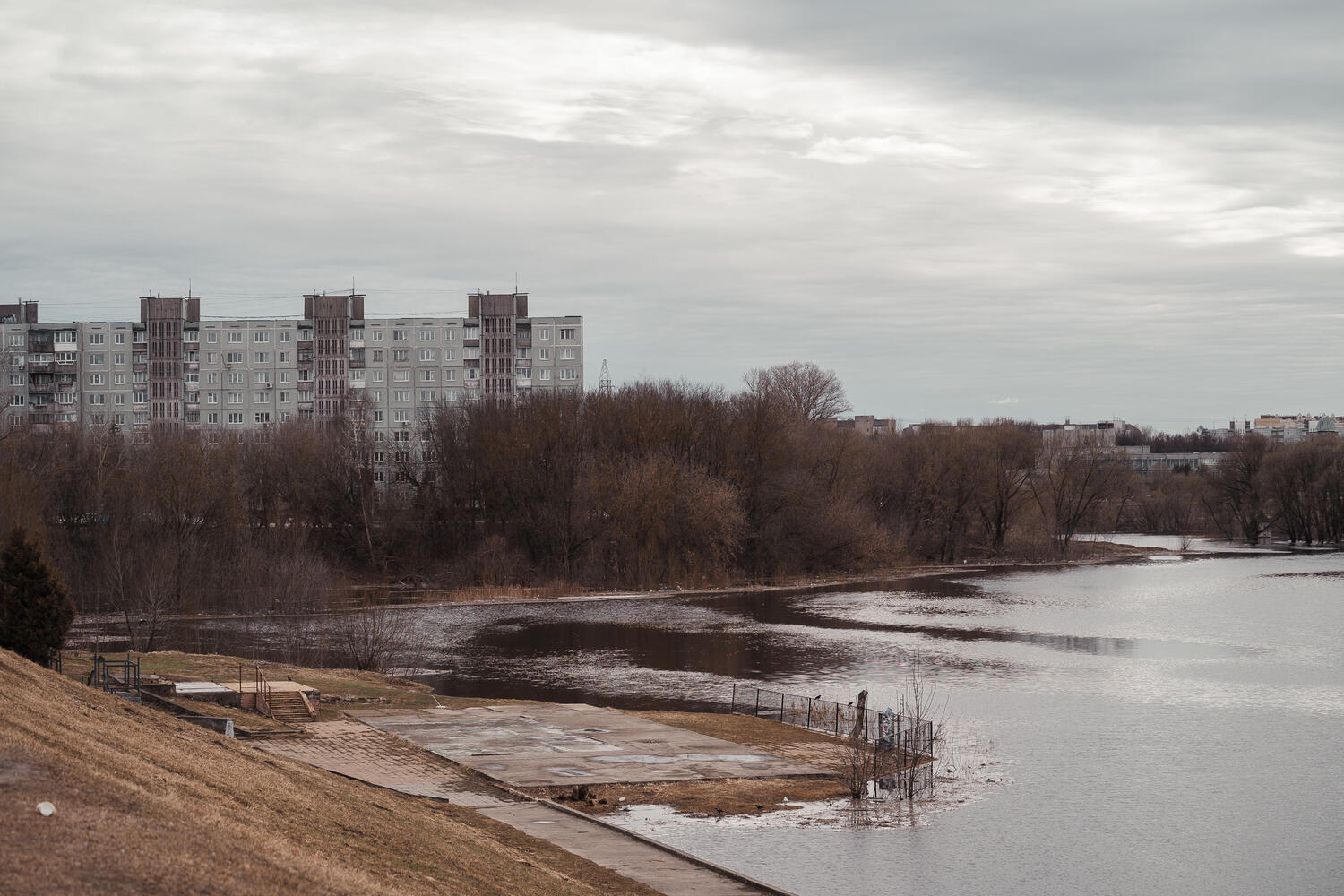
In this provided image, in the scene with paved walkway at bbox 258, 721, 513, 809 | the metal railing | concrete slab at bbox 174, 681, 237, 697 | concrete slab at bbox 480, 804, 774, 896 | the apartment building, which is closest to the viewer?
concrete slab at bbox 480, 804, 774, 896

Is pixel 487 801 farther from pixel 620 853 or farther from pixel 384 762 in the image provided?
pixel 620 853

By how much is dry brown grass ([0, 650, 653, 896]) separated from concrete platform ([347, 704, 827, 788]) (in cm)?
476

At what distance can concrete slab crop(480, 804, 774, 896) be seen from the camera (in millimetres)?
19562

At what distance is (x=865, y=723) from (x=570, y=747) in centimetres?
766

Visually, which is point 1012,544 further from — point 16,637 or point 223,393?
point 16,637

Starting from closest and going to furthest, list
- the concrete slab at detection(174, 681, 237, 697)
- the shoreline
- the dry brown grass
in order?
the dry brown grass
the concrete slab at detection(174, 681, 237, 697)
the shoreline

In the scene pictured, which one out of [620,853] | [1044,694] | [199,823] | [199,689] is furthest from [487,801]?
[1044,694]

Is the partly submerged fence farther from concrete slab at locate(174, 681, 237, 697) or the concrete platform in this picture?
concrete slab at locate(174, 681, 237, 697)

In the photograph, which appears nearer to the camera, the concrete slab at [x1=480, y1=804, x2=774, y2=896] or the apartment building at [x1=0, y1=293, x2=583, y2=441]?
the concrete slab at [x1=480, y1=804, x2=774, y2=896]

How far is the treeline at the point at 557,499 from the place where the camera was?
244 feet

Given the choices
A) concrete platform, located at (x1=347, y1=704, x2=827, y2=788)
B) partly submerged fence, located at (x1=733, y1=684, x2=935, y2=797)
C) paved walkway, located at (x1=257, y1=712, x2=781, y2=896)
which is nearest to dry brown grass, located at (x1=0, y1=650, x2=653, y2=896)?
paved walkway, located at (x1=257, y1=712, x2=781, y2=896)

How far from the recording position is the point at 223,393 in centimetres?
13775

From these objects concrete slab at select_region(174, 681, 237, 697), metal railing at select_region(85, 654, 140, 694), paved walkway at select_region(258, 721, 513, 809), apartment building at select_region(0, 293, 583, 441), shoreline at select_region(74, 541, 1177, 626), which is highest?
apartment building at select_region(0, 293, 583, 441)

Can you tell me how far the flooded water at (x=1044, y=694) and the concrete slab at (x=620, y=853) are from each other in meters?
1.52
